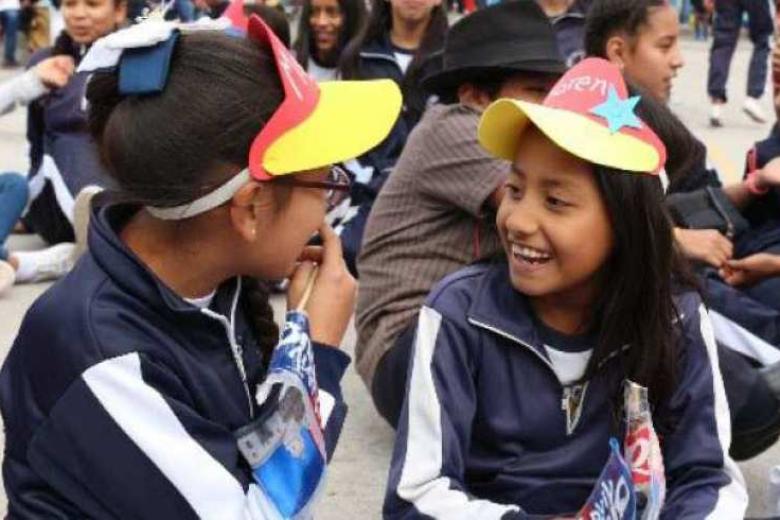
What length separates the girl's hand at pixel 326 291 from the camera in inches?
85.4

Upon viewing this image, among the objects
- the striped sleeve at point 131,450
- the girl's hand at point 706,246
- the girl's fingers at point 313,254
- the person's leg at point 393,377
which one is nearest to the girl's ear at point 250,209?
the striped sleeve at point 131,450

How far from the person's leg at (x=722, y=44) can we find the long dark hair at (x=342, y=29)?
4.58 metres

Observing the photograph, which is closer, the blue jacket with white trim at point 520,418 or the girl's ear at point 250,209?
the girl's ear at point 250,209

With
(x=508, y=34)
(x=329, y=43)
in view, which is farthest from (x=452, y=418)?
(x=329, y=43)

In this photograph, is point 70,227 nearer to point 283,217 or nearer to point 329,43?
point 329,43

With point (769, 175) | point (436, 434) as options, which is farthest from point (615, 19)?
point (436, 434)

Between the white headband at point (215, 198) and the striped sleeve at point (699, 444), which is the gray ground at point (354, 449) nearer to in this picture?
the striped sleeve at point (699, 444)

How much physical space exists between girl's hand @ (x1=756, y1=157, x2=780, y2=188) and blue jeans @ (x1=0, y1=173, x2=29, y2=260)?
2.95 meters

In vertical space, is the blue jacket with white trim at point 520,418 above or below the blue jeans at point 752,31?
above

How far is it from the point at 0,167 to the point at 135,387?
5.60m

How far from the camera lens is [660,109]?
272 cm

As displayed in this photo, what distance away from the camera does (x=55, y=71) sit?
4.77 meters

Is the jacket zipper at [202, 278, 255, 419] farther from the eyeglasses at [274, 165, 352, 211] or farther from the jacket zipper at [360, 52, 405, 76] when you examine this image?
the jacket zipper at [360, 52, 405, 76]

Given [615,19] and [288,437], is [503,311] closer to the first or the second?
[288,437]
